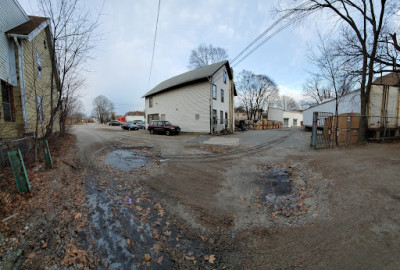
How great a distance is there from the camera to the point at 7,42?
7117 mm

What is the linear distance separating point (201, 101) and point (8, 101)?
47.5ft

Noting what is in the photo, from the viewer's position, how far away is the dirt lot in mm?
2197

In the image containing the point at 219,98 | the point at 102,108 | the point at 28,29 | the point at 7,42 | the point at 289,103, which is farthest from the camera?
the point at 289,103

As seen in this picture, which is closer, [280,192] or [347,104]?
[280,192]

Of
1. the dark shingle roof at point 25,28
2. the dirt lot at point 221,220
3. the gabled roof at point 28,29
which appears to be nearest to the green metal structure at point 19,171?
the dirt lot at point 221,220

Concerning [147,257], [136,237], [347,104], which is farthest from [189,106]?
[147,257]

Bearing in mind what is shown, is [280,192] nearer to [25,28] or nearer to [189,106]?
[25,28]

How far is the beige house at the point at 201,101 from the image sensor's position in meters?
18.1

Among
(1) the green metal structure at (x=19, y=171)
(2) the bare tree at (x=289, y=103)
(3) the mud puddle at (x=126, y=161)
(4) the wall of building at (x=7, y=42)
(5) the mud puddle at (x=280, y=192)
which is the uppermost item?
(2) the bare tree at (x=289, y=103)

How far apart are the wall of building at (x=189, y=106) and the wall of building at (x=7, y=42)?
14.0 meters

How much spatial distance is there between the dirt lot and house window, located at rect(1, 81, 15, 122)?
13.8ft

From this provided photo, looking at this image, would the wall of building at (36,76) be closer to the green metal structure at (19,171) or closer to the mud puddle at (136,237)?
the green metal structure at (19,171)

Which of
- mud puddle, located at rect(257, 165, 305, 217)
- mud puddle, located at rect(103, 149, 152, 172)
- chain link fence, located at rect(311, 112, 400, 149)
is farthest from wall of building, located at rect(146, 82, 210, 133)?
mud puddle, located at rect(257, 165, 305, 217)

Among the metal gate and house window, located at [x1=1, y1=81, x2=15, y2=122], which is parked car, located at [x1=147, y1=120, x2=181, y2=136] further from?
the metal gate
